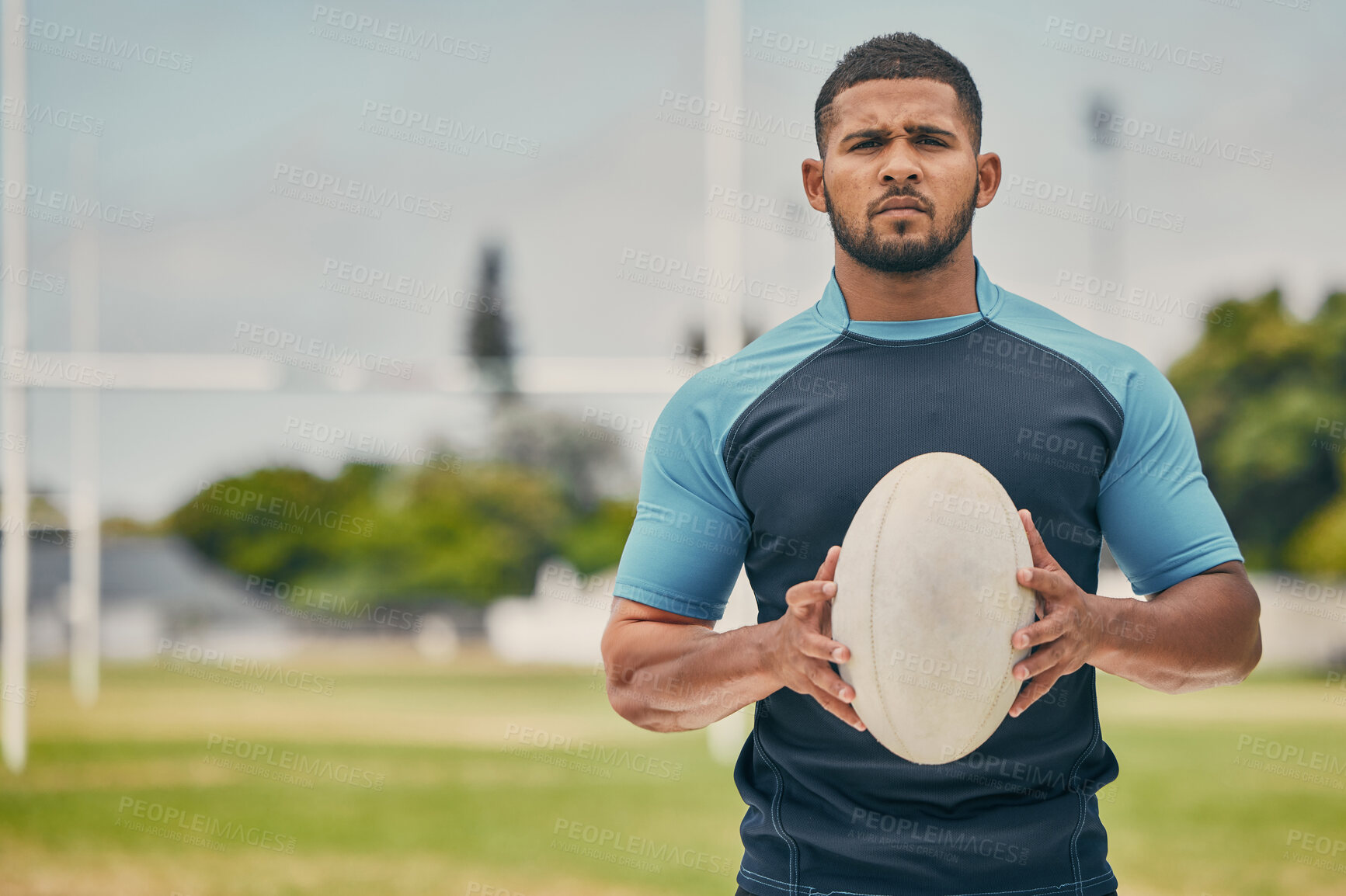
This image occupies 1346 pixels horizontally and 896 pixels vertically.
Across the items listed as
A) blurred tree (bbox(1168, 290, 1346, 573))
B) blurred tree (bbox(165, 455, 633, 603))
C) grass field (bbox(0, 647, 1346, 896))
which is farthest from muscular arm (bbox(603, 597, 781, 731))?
blurred tree (bbox(165, 455, 633, 603))

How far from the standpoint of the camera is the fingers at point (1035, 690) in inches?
54.6

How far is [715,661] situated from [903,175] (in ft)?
2.18

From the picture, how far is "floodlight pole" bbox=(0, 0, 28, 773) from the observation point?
9.26 m

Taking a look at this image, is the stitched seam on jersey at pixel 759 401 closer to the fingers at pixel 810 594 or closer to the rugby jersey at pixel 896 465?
the rugby jersey at pixel 896 465

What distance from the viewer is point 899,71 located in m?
1.63

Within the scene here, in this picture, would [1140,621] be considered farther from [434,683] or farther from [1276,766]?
[434,683]

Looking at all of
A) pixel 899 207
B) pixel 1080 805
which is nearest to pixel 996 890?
pixel 1080 805

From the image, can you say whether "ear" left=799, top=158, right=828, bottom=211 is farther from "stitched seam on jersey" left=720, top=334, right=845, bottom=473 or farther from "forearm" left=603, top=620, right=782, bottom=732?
"forearm" left=603, top=620, right=782, bottom=732

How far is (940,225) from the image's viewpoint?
5.19 feet

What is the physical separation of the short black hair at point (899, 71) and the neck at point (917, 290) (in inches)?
6.4

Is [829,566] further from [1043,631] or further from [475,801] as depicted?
[475,801]

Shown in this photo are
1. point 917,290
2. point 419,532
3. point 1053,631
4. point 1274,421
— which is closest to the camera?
point 1053,631

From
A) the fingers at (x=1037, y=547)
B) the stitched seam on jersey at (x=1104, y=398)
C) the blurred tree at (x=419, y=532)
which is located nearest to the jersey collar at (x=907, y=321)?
the stitched seam on jersey at (x=1104, y=398)

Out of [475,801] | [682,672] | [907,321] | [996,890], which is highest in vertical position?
[907,321]
